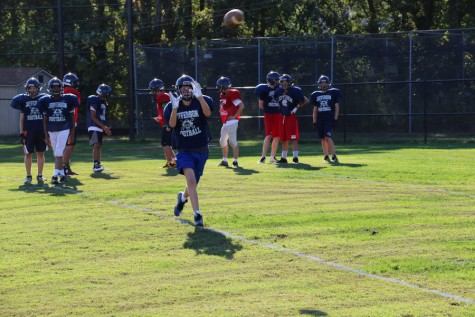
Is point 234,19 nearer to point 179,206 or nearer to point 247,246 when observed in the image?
point 179,206

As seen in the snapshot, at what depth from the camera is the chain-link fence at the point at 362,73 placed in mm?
30406

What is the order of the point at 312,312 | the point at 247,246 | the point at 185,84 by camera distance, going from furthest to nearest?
the point at 185,84, the point at 247,246, the point at 312,312

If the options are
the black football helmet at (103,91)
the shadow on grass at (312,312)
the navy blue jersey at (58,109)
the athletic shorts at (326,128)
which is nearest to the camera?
the shadow on grass at (312,312)

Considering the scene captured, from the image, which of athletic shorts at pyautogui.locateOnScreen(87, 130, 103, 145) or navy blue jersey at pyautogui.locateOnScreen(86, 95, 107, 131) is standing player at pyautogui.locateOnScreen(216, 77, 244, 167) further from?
athletic shorts at pyautogui.locateOnScreen(87, 130, 103, 145)

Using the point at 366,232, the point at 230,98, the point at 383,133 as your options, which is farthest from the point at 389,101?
the point at 366,232

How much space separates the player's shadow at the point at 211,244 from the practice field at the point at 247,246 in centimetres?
1

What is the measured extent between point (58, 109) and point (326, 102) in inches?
253

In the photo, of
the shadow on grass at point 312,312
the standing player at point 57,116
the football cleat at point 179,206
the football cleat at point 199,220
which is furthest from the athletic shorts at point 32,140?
the shadow on grass at point 312,312

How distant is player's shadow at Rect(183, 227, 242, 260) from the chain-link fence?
19130mm

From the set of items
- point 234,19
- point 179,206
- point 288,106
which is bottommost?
point 179,206

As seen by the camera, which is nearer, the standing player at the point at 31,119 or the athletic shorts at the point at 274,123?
the standing player at the point at 31,119

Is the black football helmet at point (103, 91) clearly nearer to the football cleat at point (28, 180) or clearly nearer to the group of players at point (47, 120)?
the group of players at point (47, 120)

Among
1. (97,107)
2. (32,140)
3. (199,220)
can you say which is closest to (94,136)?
(97,107)

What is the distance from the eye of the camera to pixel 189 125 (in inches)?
445
